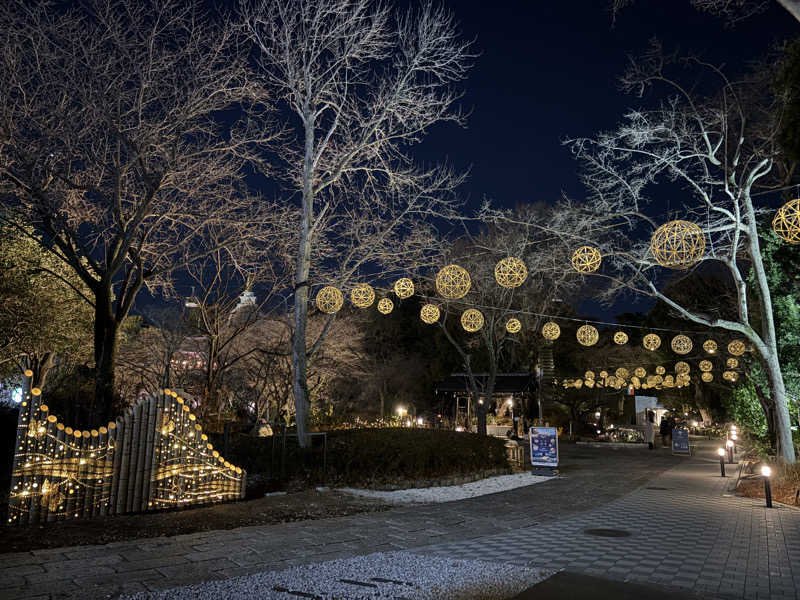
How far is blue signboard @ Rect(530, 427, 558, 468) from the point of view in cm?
1537

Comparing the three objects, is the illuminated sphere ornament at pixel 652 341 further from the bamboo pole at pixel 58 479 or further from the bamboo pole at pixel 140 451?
the bamboo pole at pixel 58 479

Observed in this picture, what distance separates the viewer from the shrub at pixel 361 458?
11734 mm

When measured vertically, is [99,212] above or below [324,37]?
below

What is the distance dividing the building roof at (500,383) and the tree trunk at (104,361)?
1960 centimetres

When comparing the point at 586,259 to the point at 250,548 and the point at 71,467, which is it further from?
the point at 71,467

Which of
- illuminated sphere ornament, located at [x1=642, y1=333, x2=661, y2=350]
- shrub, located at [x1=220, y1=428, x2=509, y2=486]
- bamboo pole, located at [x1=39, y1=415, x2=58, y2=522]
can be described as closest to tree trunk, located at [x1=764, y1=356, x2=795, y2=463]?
illuminated sphere ornament, located at [x1=642, y1=333, x2=661, y2=350]

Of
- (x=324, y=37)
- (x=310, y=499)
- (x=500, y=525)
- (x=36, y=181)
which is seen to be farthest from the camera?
(x=324, y=37)

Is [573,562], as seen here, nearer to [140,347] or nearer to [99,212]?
[99,212]

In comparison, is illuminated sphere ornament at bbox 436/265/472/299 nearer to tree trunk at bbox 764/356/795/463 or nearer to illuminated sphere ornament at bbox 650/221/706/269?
illuminated sphere ornament at bbox 650/221/706/269

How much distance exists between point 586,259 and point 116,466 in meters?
9.85

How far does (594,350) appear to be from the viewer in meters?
36.1

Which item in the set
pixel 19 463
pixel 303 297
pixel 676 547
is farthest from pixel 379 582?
pixel 303 297

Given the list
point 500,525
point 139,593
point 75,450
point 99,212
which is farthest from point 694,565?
point 99,212

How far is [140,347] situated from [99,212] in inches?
422
